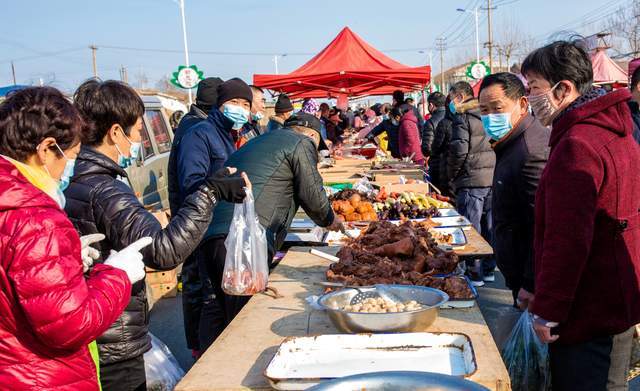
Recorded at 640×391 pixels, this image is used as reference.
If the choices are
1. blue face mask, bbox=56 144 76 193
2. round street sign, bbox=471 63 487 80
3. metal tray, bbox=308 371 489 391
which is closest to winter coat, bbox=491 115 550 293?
metal tray, bbox=308 371 489 391

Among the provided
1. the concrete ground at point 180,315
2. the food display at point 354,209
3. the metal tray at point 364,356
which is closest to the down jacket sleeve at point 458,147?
the concrete ground at point 180,315

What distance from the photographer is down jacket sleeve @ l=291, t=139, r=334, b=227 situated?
383 centimetres

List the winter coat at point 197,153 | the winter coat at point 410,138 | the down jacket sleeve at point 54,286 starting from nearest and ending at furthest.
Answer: the down jacket sleeve at point 54,286 → the winter coat at point 197,153 → the winter coat at point 410,138

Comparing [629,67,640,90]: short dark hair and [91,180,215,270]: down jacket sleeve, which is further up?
[629,67,640,90]: short dark hair

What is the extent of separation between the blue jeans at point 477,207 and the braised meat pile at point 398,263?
334cm

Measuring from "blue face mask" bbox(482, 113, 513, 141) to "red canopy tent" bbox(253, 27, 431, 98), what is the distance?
7.27m

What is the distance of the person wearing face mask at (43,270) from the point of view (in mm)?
1650

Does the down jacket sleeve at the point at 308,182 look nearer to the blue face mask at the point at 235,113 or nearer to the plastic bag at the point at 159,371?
the blue face mask at the point at 235,113

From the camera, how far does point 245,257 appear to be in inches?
118

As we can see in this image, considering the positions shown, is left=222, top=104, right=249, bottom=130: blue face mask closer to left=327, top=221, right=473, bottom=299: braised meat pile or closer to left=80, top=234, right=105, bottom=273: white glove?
left=327, top=221, right=473, bottom=299: braised meat pile

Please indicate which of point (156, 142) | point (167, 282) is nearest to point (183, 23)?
point (156, 142)

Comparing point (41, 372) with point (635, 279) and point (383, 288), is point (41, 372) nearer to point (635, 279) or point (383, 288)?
point (383, 288)

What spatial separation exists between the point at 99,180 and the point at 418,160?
9217 millimetres

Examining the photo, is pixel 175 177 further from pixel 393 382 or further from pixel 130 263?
pixel 393 382
